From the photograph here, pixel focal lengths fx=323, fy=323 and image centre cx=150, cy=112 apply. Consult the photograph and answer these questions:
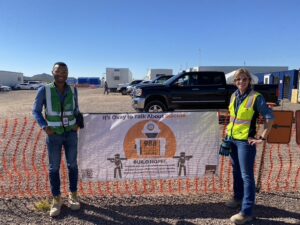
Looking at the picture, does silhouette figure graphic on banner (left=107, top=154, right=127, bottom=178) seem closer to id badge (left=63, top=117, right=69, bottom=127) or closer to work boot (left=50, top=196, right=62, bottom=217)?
work boot (left=50, top=196, right=62, bottom=217)

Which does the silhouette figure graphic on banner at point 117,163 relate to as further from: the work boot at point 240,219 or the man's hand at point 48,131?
the work boot at point 240,219

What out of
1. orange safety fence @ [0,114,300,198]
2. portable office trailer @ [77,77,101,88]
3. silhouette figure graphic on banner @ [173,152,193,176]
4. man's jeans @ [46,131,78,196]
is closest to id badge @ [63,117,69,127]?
man's jeans @ [46,131,78,196]

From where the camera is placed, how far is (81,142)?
470 centimetres

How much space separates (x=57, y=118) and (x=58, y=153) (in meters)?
0.45

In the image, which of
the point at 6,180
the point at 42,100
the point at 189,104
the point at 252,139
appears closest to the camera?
the point at 252,139

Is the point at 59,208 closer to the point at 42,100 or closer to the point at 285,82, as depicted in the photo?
the point at 42,100

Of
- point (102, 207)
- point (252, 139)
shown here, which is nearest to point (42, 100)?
point (102, 207)

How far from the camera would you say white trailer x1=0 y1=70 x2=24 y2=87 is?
69000 mm

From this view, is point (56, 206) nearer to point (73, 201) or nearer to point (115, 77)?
point (73, 201)

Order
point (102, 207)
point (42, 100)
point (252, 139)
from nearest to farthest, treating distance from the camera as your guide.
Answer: point (252, 139), point (42, 100), point (102, 207)

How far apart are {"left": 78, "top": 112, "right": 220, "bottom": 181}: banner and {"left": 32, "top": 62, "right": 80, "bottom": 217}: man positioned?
0.53 m

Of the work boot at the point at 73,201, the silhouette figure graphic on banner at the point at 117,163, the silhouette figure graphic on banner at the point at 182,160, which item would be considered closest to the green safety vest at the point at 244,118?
the silhouette figure graphic on banner at the point at 182,160

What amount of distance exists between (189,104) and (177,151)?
28.1 feet

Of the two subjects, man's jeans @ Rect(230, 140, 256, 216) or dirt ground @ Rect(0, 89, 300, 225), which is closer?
man's jeans @ Rect(230, 140, 256, 216)
